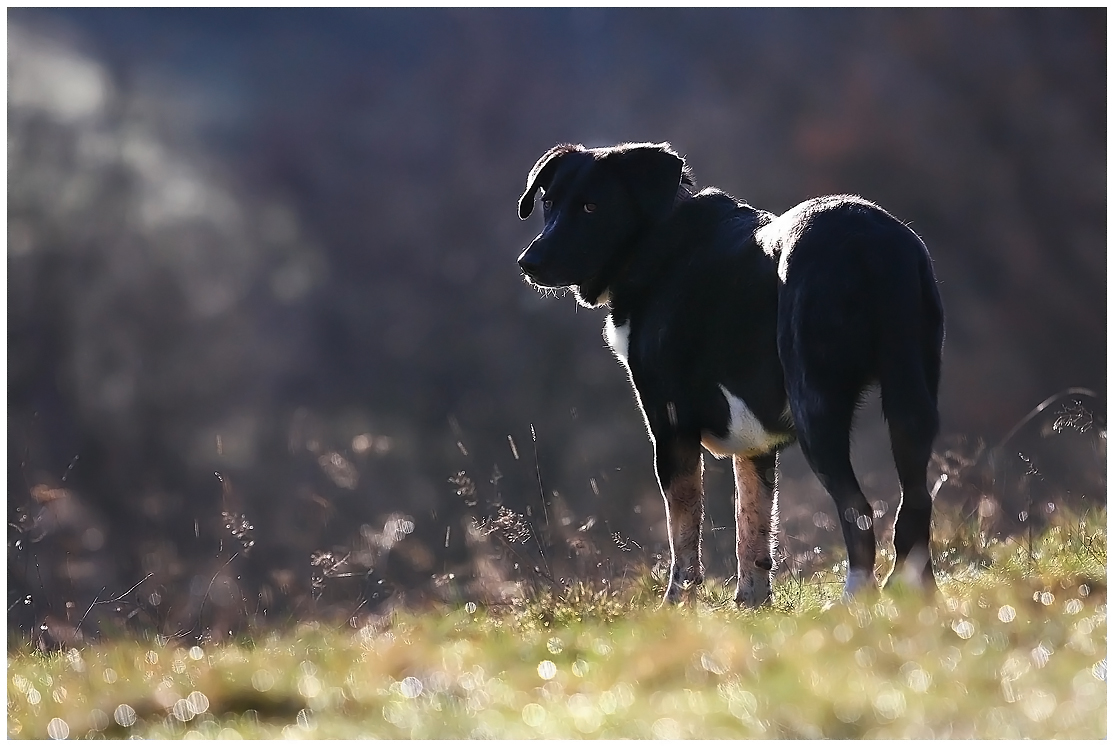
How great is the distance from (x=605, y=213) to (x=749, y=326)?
1275 mm

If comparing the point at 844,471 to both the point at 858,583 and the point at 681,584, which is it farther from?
the point at 681,584

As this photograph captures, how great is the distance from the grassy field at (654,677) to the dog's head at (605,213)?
5.80 ft

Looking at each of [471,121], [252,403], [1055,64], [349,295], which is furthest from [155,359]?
[1055,64]

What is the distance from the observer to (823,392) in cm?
414

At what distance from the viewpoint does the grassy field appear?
9.27 feet

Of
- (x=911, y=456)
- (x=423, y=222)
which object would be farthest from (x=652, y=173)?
(x=423, y=222)

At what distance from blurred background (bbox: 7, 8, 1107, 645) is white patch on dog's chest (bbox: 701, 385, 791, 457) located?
32.2 feet

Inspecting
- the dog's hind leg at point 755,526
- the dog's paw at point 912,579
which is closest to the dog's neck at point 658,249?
the dog's hind leg at point 755,526

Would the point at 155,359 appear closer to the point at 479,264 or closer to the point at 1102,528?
the point at 479,264

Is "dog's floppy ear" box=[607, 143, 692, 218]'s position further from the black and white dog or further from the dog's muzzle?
the dog's muzzle

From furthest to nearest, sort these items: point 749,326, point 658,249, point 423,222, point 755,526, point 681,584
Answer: point 423,222 → point 658,249 → point 755,526 → point 681,584 → point 749,326

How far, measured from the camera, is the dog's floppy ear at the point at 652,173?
5598mm

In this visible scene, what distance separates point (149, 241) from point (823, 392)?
80.1 feet

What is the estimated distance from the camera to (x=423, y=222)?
84.9ft
